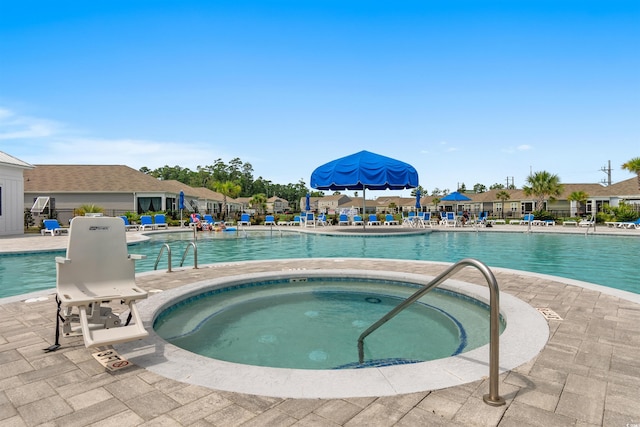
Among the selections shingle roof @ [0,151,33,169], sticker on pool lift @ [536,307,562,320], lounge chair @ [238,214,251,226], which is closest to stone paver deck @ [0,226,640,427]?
sticker on pool lift @ [536,307,562,320]

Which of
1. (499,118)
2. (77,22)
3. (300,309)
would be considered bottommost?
(300,309)

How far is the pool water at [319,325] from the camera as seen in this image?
3957 mm

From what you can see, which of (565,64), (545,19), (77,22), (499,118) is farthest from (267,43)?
Result: (499,118)

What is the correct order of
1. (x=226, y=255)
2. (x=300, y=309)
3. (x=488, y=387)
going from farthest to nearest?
(x=226, y=255), (x=300, y=309), (x=488, y=387)

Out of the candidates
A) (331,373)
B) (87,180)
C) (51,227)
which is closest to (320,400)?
(331,373)

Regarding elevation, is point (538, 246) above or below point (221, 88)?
below

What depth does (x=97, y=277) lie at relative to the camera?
3.47m

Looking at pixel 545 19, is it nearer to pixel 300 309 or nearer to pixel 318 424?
pixel 300 309

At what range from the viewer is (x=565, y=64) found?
12.7 metres

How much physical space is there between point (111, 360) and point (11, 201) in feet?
66.0

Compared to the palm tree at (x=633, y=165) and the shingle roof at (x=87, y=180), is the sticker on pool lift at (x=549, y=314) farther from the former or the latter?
the palm tree at (x=633, y=165)

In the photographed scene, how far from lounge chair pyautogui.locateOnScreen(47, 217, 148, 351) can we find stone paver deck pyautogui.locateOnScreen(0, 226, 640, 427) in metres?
0.26

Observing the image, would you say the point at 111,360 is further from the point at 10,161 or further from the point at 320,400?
the point at 10,161

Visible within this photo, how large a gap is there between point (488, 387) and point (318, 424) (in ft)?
4.16
